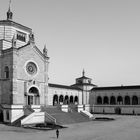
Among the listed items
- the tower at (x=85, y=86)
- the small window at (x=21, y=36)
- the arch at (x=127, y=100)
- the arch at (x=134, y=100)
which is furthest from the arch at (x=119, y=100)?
the small window at (x=21, y=36)

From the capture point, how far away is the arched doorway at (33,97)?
48.6m

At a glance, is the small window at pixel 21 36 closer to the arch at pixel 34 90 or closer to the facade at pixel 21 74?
the facade at pixel 21 74

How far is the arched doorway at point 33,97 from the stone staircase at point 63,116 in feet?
11.3

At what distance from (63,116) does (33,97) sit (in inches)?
333

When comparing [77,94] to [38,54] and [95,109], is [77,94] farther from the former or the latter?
[38,54]

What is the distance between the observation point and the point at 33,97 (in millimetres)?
49438

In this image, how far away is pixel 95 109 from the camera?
70.9m

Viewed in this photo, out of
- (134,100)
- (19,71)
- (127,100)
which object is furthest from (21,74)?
(134,100)

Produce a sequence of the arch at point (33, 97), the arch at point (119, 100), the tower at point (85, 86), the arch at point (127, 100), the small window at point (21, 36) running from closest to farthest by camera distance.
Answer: the arch at point (33, 97) < the small window at point (21, 36) < the arch at point (127, 100) < the arch at point (119, 100) < the tower at point (85, 86)

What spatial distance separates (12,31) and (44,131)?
2453 centimetres

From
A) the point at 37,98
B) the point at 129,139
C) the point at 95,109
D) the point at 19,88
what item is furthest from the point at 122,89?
the point at 129,139

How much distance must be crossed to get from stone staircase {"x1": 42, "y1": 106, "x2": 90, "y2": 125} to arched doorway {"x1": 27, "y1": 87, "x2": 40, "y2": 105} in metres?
3.45

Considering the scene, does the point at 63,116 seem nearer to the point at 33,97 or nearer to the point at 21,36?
the point at 33,97

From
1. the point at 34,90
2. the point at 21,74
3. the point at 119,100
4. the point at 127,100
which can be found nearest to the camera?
the point at 21,74
